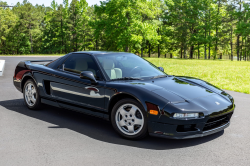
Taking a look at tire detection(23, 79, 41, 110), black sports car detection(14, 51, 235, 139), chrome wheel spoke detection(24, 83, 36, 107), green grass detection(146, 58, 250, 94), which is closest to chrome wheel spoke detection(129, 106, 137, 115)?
black sports car detection(14, 51, 235, 139)

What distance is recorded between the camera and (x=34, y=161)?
138 inches

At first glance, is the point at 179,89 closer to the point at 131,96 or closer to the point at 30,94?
the point at 131,96

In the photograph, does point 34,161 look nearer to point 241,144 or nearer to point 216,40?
point 241,144

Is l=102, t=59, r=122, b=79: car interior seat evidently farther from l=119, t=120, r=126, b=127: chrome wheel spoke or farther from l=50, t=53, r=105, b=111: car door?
l=119, t=120, r=126, b=127: chrome wheel spoke

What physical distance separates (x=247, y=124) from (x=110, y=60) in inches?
113

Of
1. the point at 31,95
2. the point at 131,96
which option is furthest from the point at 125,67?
the point at 31,95

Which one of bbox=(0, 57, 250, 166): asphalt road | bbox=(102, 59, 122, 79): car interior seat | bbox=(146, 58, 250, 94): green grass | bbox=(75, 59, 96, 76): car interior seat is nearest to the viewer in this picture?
bbox=(0, 57, 250, 166): asphalt road

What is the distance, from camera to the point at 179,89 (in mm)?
4488

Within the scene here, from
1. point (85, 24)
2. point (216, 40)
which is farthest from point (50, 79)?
point (85, 24)

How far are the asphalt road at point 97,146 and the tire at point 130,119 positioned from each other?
13 centimetres

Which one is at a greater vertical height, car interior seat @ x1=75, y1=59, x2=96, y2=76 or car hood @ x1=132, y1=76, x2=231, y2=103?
car interior seat @ x1=75, y1=59, x2=96, y2=76

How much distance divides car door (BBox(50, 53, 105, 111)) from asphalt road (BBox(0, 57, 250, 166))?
0.48 meters

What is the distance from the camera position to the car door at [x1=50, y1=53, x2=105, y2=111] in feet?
15.5

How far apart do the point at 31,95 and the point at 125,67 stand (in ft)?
7.74
